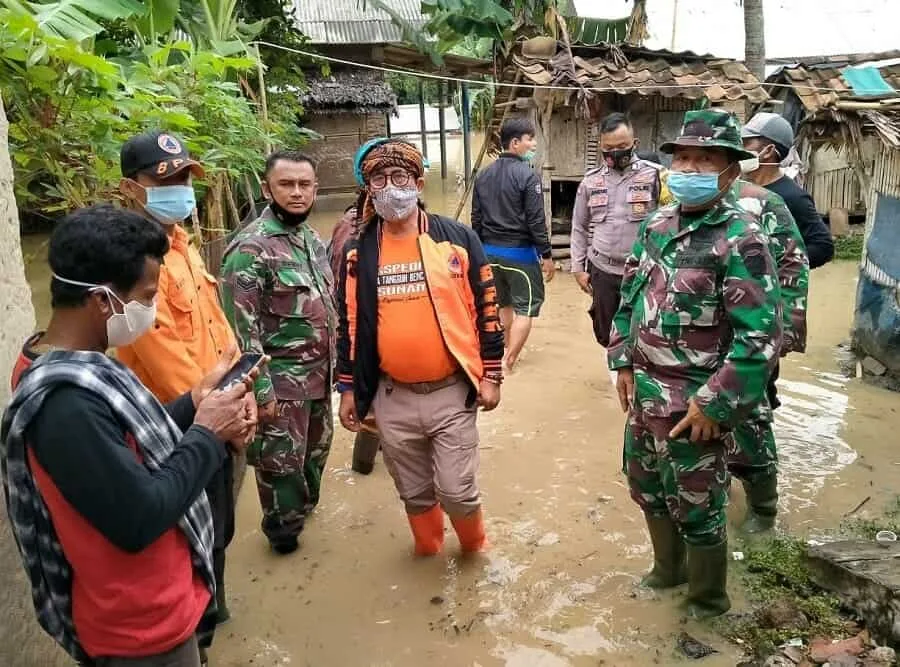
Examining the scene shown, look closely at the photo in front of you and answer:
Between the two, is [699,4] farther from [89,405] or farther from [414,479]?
[89,405]

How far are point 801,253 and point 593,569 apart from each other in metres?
1.87

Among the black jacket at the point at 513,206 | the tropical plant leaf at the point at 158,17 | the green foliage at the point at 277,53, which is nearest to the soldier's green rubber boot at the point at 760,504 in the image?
the black jacket at the point at 513,206

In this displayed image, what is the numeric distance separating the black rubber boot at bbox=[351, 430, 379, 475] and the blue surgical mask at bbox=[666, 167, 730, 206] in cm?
256

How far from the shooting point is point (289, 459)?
3613 mm

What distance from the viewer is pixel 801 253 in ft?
12.3

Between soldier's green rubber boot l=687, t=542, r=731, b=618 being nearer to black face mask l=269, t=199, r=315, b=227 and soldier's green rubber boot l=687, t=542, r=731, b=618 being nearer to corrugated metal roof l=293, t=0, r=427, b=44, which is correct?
black face mask l=269, t=199, r=315, b=227

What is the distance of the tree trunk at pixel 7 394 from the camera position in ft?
7.54

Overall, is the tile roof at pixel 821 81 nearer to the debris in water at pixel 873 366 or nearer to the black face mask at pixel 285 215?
the debris in water at pixel 873 366

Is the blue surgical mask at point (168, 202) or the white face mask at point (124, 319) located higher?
the blue surgical mask at point (168, 202)

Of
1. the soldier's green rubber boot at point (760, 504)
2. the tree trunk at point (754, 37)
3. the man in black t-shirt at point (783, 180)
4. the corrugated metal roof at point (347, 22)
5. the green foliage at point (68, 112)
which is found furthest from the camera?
the corrugated metal roof at point (347, 22)

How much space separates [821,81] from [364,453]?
860 centimetres

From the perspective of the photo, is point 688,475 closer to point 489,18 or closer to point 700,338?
point 700,338

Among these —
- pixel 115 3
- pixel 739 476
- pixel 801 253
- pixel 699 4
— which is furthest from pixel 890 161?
pixel 699 4

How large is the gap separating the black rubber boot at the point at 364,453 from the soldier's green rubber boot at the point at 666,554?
1945mm
